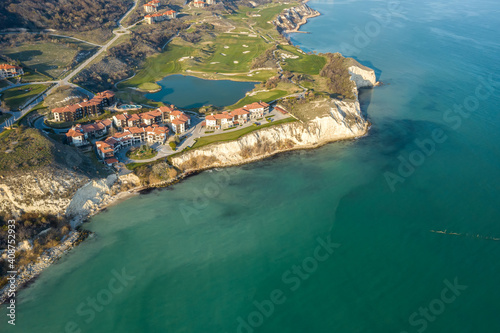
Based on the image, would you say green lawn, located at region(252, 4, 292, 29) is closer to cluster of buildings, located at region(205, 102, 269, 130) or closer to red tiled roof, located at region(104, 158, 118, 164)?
cluster of buildings, located at region(205, 102, 269, 130)

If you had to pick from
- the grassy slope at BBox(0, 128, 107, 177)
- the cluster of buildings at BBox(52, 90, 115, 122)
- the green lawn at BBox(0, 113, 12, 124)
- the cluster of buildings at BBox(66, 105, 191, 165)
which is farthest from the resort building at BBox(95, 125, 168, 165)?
the green lawn at BBox(0, 113, 12, 124)

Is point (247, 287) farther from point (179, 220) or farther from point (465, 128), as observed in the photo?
point (465, 128)

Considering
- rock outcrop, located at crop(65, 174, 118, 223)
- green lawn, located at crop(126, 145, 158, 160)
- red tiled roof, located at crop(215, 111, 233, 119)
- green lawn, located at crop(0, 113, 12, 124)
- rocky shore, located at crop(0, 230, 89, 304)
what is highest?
green lawn, located at crop(0, 113, 12, 124)

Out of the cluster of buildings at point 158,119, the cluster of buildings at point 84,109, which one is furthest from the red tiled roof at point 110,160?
the cluster of buildings at point 84,109

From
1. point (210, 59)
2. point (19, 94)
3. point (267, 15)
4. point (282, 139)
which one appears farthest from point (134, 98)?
point (267, 15)

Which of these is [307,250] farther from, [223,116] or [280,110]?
[280,110]

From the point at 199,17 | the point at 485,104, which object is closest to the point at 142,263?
the point at 485,104
